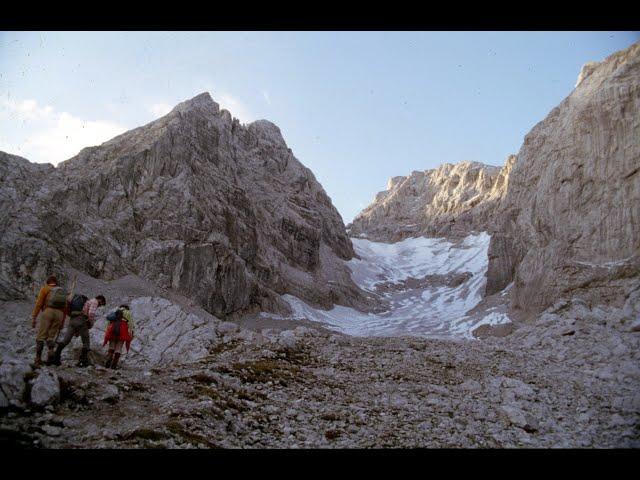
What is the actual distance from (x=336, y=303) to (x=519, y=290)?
135 ft

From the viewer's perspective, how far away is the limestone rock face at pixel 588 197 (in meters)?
37.0

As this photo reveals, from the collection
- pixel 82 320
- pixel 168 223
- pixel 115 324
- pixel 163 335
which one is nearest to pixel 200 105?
pixel 168 223

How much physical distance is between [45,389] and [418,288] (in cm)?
10961

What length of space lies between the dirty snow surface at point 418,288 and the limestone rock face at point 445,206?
7216 mm

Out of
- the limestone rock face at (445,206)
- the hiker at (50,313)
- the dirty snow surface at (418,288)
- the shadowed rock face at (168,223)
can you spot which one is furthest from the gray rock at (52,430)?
the limestone rock face at (445,206)

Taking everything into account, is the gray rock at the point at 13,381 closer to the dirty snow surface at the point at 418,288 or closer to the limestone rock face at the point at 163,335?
the limestone rock face at the point at 163,335

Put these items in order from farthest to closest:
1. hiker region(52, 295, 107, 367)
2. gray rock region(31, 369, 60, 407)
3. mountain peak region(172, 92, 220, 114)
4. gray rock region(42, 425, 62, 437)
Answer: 1. mountain peak region(172, 92, 220, 114)
2. hiker region(52, 295, 107, 367)
3. gray rock region(31, 369, 60, 407)
4. gray rock region(42, 425, 62, 437)

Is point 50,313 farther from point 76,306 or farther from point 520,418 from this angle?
point 520,418

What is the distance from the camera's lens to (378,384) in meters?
17.1

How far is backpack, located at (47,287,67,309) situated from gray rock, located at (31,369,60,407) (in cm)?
322

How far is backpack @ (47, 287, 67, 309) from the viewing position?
12.4 m

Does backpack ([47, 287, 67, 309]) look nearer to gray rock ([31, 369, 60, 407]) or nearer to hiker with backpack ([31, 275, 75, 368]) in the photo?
hiker with backpack ([31, 275, 75, 368])

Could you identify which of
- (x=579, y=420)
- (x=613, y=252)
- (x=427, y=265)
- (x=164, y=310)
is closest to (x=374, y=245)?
(x=427, y=265)

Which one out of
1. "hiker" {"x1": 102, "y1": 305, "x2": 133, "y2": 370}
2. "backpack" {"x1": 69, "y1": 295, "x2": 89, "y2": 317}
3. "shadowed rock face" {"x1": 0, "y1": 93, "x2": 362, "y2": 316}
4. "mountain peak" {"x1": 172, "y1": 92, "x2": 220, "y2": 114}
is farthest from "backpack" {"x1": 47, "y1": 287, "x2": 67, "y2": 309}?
"mountain peak" {"x1": 172, "y1": 92, "x2": 220, "y2": 114}
